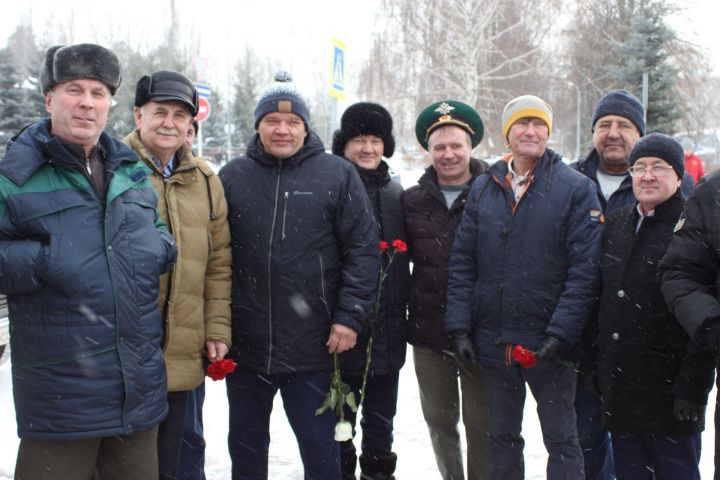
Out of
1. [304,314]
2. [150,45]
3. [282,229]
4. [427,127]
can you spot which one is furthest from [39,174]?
[150,45]

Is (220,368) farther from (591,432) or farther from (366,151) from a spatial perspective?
(591,432)

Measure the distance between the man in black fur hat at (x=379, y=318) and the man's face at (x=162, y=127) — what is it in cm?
114

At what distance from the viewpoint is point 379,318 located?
366 centimetres

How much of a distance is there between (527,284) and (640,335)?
0.53 m

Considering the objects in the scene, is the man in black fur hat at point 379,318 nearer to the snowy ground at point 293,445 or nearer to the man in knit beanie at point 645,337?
the snowy ground at point 293,445

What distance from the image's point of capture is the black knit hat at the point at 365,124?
385 centimetres

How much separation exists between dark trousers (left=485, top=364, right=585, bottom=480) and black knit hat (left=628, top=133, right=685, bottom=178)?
1.04 m

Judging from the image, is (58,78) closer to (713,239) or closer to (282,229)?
(282,229)

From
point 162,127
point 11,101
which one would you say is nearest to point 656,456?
point 162,127

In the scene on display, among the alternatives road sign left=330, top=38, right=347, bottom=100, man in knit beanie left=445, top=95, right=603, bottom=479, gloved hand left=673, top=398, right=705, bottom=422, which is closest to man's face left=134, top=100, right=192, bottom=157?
man in knit beanie left=445, top=95, right=603, bottom=479

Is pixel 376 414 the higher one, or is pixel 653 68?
pixel 653 68

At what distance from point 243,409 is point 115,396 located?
99 cm

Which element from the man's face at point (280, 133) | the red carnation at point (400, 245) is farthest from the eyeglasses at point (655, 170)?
the man's face at point (280, 133)

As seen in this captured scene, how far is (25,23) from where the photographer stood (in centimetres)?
4953
